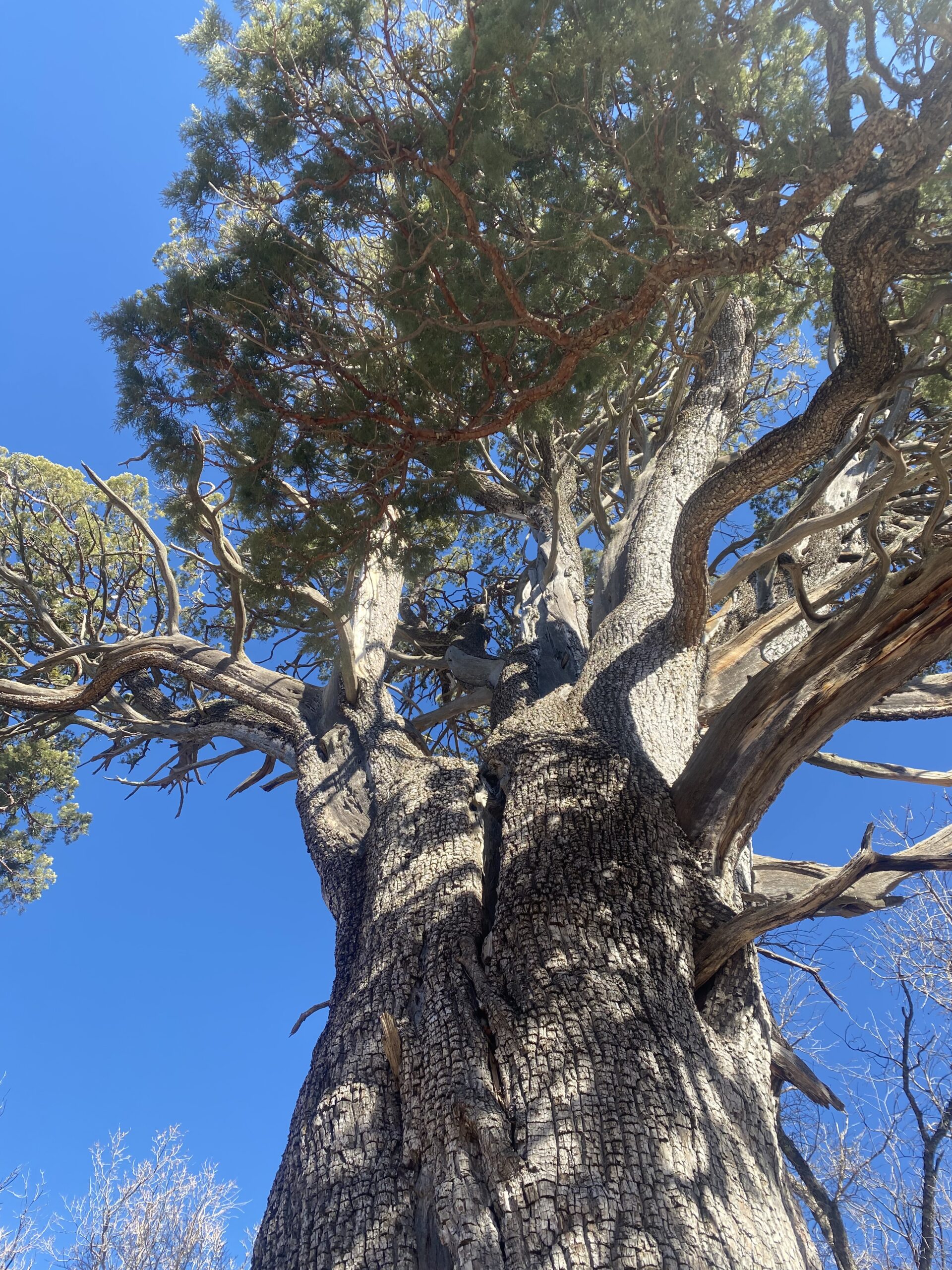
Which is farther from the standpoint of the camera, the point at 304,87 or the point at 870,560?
the point at 870,560

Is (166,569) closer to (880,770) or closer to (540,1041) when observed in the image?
(540,1041)

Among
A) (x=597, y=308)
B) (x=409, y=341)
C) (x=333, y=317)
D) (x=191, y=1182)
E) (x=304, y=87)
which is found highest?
(x=304, y=87)

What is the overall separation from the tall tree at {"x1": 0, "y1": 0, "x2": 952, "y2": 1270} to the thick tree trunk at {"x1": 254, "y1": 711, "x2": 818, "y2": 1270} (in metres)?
0.01

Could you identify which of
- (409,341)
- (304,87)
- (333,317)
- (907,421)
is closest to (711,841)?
(409,341)

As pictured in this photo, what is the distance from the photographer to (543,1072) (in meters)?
2.54

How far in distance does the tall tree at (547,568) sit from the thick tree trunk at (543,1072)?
1 cm

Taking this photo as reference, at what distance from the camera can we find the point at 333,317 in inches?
167

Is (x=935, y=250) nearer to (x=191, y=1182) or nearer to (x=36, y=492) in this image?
(x=36, y=492)

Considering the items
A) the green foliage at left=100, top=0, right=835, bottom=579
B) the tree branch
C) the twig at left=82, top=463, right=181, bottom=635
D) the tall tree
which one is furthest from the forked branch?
the twig at left=82, top=463, right=181, bottom=635

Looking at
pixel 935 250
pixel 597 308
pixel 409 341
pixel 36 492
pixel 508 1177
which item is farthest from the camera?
pixel 36 492

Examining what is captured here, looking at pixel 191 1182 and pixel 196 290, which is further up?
pixel 196 290

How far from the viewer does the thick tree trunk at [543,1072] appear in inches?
88.5

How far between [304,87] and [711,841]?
3.74 m

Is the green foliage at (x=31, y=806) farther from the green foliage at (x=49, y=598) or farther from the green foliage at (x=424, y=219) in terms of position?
the green foliage at (x=424, y=219)
